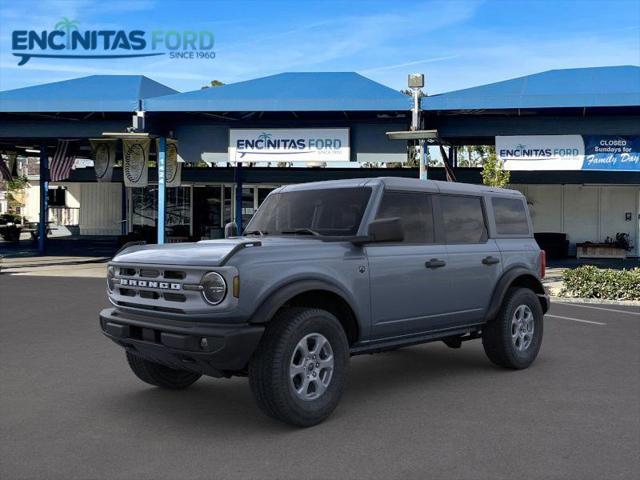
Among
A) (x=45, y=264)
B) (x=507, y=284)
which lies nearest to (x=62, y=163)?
(x=45, y=264)

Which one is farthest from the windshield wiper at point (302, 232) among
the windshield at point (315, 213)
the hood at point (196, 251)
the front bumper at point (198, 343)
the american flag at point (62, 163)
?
the american flag at point (62, 163)

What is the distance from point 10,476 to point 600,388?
16.9 ft

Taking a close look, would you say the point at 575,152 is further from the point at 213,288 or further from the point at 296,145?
the point at 213,288

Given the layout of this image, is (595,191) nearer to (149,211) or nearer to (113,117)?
(113,117)

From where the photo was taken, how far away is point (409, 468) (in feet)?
13.5

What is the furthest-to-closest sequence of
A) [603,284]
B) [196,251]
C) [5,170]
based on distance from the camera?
[5,170]
[603,284]
[196,251]

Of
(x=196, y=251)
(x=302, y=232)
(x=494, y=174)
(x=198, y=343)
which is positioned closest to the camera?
(x=198, y=343)

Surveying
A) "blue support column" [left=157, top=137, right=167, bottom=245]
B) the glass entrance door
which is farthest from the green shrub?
the glass entrance door

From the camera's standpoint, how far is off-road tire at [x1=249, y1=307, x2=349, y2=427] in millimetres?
4688

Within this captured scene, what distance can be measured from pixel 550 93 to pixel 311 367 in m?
15.8

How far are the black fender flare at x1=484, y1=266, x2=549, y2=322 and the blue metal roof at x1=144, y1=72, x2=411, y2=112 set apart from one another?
1236 centimetres

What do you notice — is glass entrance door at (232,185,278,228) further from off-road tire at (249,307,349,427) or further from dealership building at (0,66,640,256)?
off-road tire at (249,307,349,427)

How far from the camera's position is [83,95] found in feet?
69.0

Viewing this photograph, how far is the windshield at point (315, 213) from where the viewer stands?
19.0 ft
